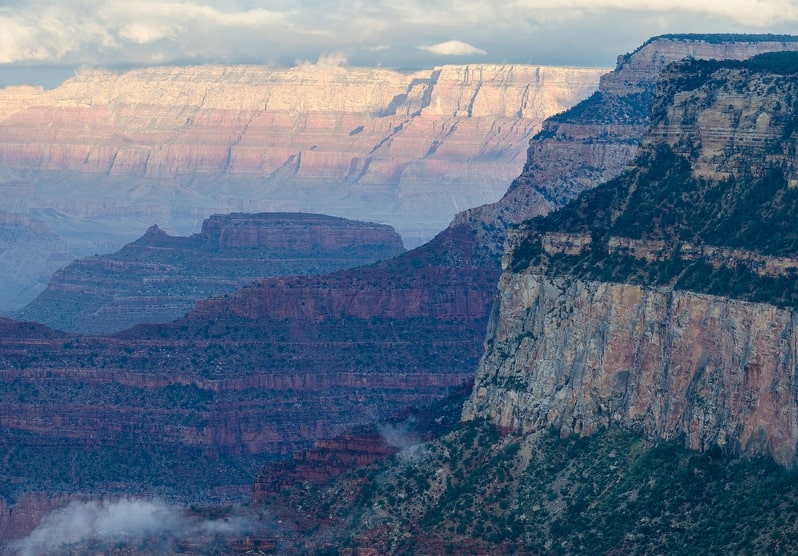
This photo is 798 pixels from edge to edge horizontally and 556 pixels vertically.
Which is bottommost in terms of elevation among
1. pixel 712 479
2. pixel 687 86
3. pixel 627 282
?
pixel 712 479

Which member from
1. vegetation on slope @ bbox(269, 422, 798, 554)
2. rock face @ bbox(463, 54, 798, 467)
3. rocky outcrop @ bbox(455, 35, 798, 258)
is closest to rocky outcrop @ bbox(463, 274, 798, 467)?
rock face @ bbox(463, 54, 798, 467)

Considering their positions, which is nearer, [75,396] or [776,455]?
[776,455]

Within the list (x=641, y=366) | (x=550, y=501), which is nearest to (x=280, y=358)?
(x=550, y=501)

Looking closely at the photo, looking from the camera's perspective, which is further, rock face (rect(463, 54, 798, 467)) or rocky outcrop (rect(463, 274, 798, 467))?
rock face (rect(463, 54, 798, 467))

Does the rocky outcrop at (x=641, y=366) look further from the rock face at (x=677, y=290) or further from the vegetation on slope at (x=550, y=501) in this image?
the vegetation on slope at (x=550, y=501)

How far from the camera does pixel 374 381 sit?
6732 inches

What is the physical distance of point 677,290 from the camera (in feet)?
327

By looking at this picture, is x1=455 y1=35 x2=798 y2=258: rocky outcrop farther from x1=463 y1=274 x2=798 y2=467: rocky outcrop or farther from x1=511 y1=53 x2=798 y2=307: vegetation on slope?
x1=463 y1=274 x2=798 y2=467: rocky outcrop

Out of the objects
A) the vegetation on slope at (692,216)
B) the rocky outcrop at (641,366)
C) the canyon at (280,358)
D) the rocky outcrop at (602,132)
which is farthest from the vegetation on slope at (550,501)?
the rocky outcrop at (602,132)

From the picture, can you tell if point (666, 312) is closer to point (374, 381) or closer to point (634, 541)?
point (634, 541)

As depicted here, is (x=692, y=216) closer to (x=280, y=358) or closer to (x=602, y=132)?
(x=602, y=132)

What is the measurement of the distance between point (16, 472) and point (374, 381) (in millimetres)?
23843

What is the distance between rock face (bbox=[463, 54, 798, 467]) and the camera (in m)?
94.9

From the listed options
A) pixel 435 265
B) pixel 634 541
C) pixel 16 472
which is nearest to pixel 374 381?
pixel 435 265
